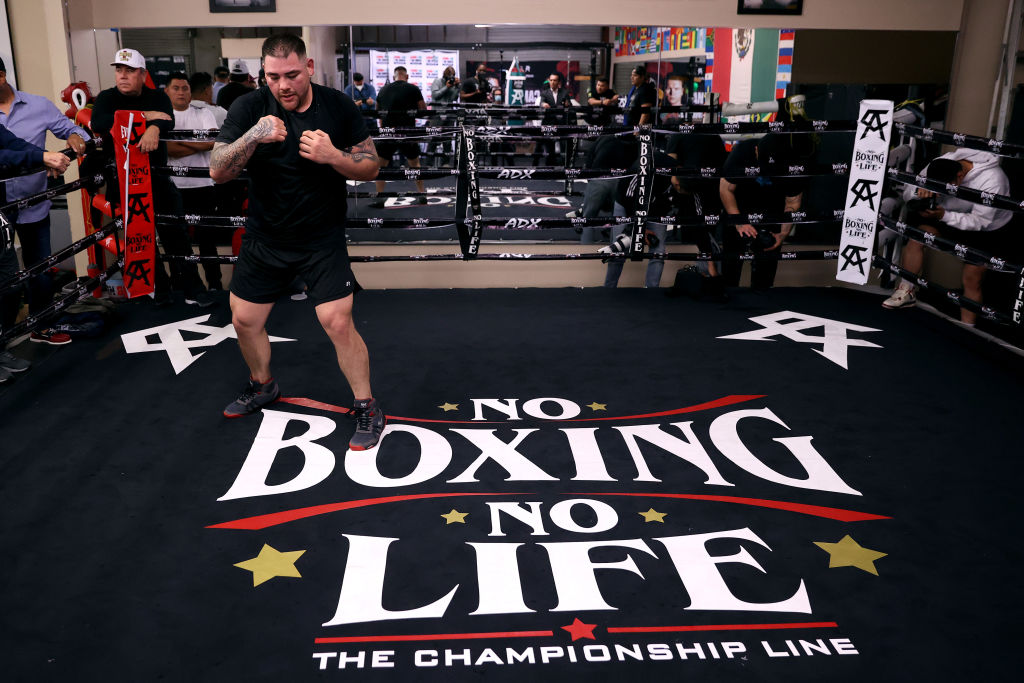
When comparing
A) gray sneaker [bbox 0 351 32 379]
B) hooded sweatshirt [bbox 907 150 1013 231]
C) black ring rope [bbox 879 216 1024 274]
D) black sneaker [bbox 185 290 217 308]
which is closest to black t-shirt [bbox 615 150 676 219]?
black ring rope [bbox 879 216 1024 274]

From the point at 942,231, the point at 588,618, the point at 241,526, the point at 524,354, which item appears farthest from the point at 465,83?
the point at 588,618

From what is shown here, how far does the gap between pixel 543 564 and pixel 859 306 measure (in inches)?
141

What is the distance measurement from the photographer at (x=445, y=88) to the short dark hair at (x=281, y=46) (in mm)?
3652

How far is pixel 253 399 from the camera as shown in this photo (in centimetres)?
354

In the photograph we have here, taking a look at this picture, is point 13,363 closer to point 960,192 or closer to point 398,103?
point 398,103

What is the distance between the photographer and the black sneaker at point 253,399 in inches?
137

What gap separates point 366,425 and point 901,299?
360 cm

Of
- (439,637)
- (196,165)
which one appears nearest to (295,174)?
(439,637)

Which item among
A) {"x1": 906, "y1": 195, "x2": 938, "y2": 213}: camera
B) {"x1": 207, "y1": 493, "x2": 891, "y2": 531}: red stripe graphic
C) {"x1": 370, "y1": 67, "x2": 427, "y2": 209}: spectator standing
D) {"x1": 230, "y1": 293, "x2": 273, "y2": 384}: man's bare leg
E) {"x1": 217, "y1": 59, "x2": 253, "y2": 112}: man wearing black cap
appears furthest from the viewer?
{"x1": 370, "y1": 67, "x2": 427, "y2": 209}: spectator standing

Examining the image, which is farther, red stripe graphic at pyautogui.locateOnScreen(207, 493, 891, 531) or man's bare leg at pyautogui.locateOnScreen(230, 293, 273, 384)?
man's bare leg at pyautogui.locateOnScreen(230, 293, 273, 384)

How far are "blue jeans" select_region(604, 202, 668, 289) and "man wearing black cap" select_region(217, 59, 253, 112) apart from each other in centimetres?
284

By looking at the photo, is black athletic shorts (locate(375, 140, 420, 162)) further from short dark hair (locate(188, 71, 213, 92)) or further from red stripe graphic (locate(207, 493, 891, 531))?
red stripe graphic (locate(207, 493, 891, 531))

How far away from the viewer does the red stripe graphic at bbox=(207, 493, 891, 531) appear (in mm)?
2672

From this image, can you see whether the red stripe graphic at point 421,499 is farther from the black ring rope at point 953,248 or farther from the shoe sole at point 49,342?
the shoe sole at point 49,342
